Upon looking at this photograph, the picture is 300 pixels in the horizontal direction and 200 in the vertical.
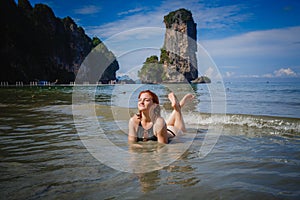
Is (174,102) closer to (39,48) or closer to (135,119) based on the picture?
(135,119)

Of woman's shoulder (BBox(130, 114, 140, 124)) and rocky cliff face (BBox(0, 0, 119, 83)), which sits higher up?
rocky cliff face (BBox(0, 0, 119, 83))

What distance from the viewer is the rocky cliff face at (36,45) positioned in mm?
71875

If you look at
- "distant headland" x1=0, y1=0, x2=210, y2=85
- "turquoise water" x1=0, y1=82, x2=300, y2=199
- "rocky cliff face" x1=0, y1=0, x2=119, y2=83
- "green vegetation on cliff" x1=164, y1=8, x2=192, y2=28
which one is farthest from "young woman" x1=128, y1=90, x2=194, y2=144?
"green vegetation on cliff" x1=164, y1=8, x2=192, y2=28

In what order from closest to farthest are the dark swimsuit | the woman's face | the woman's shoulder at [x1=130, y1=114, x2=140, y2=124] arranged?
the woman's face, the woman's shoulder at [x1=130, y1=114, x2=140, y2=124], the dark swimsuit

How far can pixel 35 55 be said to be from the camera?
8625cm

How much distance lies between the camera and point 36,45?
286ft

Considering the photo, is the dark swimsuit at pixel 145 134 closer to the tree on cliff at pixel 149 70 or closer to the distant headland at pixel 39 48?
the tree on cliff at pixel 149 70

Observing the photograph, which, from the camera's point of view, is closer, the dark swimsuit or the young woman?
the young woman

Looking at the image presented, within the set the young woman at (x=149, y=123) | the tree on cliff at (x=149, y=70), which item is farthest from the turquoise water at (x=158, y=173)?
the tree on cliff at (x=149, y=70)

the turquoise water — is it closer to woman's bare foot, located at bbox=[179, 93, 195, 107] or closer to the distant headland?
woman's bare foot, located at bbox=[179, 93, 195, 107]

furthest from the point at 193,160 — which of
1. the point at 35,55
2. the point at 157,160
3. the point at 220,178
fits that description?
the point at 35,55

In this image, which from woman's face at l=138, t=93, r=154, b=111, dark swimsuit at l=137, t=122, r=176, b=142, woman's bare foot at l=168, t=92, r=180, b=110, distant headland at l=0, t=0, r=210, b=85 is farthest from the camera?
distant headland at l=0, t=0, r=210, b=85

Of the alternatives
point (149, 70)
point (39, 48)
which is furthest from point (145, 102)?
point (39, 48)

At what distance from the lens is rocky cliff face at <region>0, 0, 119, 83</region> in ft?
236
